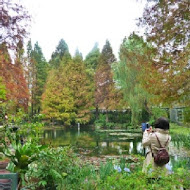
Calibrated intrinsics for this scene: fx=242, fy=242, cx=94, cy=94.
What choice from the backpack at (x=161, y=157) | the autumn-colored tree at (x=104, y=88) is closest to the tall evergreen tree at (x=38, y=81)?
the autumn-colored tree at (x=104, y=88)

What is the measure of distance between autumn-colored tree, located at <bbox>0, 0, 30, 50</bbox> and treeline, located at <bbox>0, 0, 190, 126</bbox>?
0.10m

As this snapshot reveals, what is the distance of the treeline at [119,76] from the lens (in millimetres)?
5379

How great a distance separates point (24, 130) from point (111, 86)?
1929cm

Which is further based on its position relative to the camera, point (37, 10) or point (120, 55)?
point (120, 55)

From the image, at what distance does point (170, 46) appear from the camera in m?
5.72

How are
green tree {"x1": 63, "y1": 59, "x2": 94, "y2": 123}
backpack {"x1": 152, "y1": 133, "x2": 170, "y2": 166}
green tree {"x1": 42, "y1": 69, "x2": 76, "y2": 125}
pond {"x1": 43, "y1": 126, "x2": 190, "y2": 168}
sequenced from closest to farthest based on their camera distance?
backpack {"x1": 152, "y1": 133, "x2": 170, "y2": 166}, pond {"x1": 43, "y1": 126, "x2": 190, "y2": 168}, green tree {"x1": 42, "y1": 69, "x2": 76, "y2": 125}, green tree {"x1": 63, "y1": 59, "x2": 94, "y2": 123}

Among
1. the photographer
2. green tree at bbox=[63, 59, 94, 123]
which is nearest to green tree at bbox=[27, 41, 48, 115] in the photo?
green tree at bbox=[63, 59, 94, 123]

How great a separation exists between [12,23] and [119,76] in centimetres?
1109

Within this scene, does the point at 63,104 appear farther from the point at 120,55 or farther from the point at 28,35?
the point at 28,35

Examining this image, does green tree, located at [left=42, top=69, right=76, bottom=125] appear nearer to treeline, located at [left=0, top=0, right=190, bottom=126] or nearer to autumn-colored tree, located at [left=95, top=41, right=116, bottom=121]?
treeline, located at [left=0, top=0, right=190, bottom=126]

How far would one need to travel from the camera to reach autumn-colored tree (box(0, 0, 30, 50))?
6.90 m

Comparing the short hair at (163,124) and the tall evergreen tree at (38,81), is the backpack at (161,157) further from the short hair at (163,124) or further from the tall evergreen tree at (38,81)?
the tall evergreen tree at (38,81)

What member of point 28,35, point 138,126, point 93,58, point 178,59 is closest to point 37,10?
point 28,35

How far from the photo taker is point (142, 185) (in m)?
2.00
